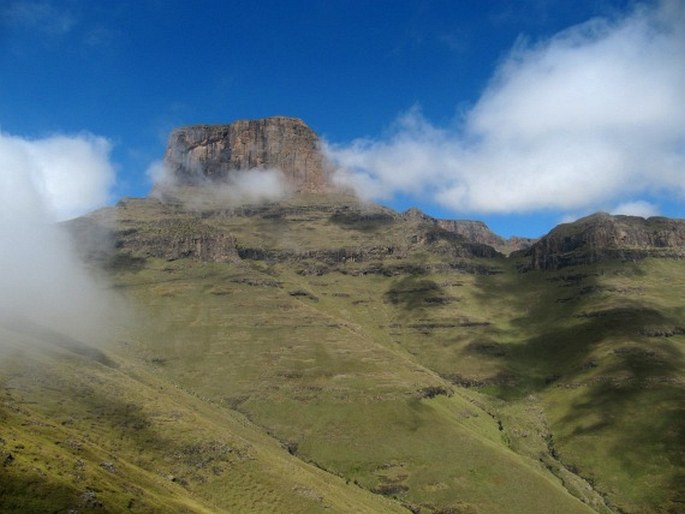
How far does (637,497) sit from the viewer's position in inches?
7613

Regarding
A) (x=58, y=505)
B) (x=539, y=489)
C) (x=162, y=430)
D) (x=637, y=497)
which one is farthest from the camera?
(x=637, y=497)

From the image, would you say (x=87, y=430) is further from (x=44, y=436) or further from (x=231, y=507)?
(x=231, y=507)

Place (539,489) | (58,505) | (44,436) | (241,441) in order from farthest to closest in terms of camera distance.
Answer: (539,489)
(241,441)
(44,436)
(58,505)

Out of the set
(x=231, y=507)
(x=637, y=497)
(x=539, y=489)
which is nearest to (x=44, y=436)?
(x=231, y=507)

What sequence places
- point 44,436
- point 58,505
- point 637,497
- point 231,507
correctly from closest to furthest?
point 58,505, point 44,436, point 231,507, point 637,497

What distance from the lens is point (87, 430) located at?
130250mm

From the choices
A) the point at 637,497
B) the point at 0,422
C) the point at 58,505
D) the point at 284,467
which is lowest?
the point at 637,497

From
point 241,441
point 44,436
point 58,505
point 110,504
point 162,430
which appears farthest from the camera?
point 241,441

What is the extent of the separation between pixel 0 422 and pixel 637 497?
186 meters

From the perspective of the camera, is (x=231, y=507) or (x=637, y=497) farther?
(x=637, y=497)

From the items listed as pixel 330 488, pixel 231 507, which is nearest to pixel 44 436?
pixel 231 507

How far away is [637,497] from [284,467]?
121 meters

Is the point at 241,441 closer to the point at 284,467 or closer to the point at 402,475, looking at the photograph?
the point at 284,467

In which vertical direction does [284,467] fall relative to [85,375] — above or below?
below
